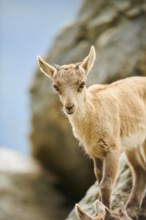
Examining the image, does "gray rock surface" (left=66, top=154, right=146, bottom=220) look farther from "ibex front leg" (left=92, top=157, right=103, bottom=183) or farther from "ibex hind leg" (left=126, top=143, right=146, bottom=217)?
"ibex front leg" (left=92, top=157, right=103, bottom=183)

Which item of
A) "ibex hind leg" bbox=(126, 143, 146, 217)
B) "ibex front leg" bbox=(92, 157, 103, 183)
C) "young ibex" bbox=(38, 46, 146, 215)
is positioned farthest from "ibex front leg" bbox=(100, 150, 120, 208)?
"ibex hind leg" bbox=(126, 143, 146, 217)

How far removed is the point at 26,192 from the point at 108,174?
415 inches

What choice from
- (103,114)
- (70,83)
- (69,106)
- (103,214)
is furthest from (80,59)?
(103,214)

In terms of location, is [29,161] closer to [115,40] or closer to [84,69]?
[115,40]

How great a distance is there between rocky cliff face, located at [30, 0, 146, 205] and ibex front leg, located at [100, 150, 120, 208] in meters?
7.63

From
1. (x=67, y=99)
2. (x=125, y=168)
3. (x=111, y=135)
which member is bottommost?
(x=125, y=168)

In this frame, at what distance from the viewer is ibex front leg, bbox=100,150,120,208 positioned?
8.91 m

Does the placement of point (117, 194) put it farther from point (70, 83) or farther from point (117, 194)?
point (70, 83)

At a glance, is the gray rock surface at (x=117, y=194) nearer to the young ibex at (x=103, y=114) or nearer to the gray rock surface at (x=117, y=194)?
the gray rock surface at (x=117, y=194)

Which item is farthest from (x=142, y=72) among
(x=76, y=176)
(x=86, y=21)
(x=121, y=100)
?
(x=121, y=100)

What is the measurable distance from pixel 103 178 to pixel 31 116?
37.2 ft

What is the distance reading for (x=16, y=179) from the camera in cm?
1934

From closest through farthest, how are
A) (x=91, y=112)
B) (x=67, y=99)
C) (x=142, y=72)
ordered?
1. (x=67, y=99)
2. (x=91, y=112)
3. (x=142, y=72)

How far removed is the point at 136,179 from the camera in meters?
10.1
